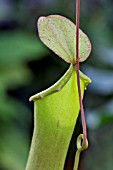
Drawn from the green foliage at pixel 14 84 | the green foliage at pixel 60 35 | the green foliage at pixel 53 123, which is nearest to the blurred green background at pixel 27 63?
the green foliage at pixel 14 84

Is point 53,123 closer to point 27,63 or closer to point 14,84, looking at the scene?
point 14,84

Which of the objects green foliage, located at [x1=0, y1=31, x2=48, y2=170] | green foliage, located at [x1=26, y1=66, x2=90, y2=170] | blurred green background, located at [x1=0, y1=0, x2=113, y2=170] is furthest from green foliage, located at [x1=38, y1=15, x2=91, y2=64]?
green foliage, located at [x1=0, y1=31, x2=48, y2=170]

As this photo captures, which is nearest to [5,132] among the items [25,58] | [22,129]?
[22,129]

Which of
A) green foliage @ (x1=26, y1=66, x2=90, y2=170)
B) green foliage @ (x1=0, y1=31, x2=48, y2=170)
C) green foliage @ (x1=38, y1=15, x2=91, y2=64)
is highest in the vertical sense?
green foliage @ (x1=0, y1=31, x2=48, y2=170)

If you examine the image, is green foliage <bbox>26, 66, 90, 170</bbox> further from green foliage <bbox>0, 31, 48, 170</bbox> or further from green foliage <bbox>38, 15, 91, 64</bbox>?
green foliage <bbox>0, 31, 48, 170</bbox>

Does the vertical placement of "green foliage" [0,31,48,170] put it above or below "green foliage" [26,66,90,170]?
above

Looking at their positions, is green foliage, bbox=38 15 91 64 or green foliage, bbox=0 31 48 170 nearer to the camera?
green foliage, bbox=38 15 91 64

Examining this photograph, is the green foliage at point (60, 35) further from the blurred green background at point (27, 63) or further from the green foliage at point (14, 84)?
the green foliage at point (14, 84)

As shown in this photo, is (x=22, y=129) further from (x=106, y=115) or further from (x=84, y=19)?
(x=106, y=115)

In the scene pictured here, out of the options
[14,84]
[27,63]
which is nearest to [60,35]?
[14,84]
